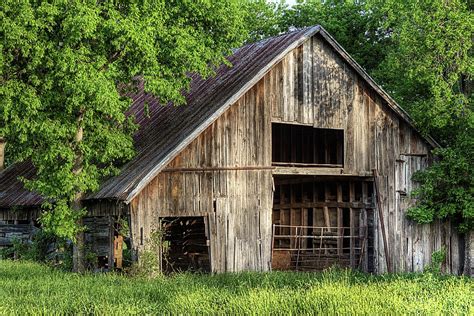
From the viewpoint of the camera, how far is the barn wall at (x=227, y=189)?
23.1m

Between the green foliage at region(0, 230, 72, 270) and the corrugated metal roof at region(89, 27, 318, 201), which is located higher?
the corrugated metal roof at region(89, 27, 318, 201)

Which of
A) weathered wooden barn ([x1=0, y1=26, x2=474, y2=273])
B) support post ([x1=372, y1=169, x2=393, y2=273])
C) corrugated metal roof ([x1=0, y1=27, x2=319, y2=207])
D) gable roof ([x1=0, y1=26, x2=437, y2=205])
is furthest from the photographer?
support post ([x1=372, y1=169, x2=393, y2=273])

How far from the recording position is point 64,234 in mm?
22625

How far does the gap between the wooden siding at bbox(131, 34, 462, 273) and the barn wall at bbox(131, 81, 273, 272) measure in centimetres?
3

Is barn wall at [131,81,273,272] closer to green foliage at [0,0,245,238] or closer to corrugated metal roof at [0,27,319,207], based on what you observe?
corrugated metal roof at [0,27,319,207]

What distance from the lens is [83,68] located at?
21.1 meters

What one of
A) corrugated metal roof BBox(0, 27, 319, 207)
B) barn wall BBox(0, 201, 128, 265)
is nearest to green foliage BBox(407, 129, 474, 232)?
corrugated metal roof BBox(0, 27, 319, 207)

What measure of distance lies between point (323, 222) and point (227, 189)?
8.28 m

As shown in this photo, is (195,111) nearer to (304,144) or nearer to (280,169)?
(280,169)

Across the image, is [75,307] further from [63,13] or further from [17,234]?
[17,234]

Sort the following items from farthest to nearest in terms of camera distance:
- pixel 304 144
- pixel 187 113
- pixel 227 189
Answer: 1. pixel 304 144
2. pixel 187 113
3. pixel 227 189

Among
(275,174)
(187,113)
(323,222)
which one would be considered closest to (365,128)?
(275,174)

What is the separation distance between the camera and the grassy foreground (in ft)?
47.6

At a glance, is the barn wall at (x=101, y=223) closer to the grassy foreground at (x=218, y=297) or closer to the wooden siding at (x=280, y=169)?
the wooden siding at (x=280, y=169)
